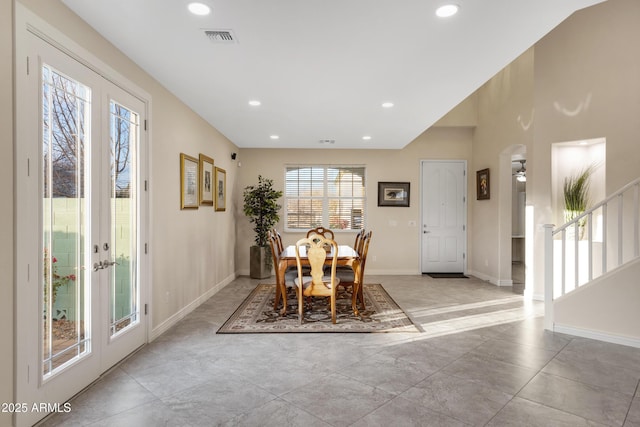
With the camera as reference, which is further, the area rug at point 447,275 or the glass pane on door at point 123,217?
the area rug at point 447,275

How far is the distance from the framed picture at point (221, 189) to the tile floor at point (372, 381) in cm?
225

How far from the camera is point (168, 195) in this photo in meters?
3.74

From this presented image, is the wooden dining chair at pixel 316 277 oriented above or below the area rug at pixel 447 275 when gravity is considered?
above

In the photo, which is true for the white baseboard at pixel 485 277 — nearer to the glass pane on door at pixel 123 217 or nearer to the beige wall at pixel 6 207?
the glass pane on door at pixel 123 217

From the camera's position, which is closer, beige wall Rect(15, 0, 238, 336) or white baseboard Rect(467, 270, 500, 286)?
beige wall Rect(15, 0, 238, 336)

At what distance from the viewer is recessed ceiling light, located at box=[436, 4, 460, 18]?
2.12m

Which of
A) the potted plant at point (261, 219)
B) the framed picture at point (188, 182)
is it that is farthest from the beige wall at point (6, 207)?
the potted plant at point (261, 219)

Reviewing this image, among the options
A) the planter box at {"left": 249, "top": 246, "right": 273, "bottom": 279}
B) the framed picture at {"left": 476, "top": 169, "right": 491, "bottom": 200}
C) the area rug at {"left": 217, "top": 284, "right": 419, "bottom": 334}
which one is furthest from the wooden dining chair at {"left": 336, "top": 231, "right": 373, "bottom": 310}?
the framed picture at {"left": 476, "top": 169, "right": 491, "bottom": 200}

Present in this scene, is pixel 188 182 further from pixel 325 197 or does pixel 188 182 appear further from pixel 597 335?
pixel 597 335

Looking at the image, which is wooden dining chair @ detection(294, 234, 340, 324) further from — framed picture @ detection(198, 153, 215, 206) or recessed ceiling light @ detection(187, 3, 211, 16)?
recessed ceiling light @ detection(187, 3, 211, 16)

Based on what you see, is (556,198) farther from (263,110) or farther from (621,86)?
(263,110)

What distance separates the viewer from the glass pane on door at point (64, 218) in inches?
83.4

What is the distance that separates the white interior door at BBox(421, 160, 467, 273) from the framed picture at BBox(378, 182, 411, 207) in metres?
0.37

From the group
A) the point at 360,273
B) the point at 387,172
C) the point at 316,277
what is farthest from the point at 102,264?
the point at 387,172
